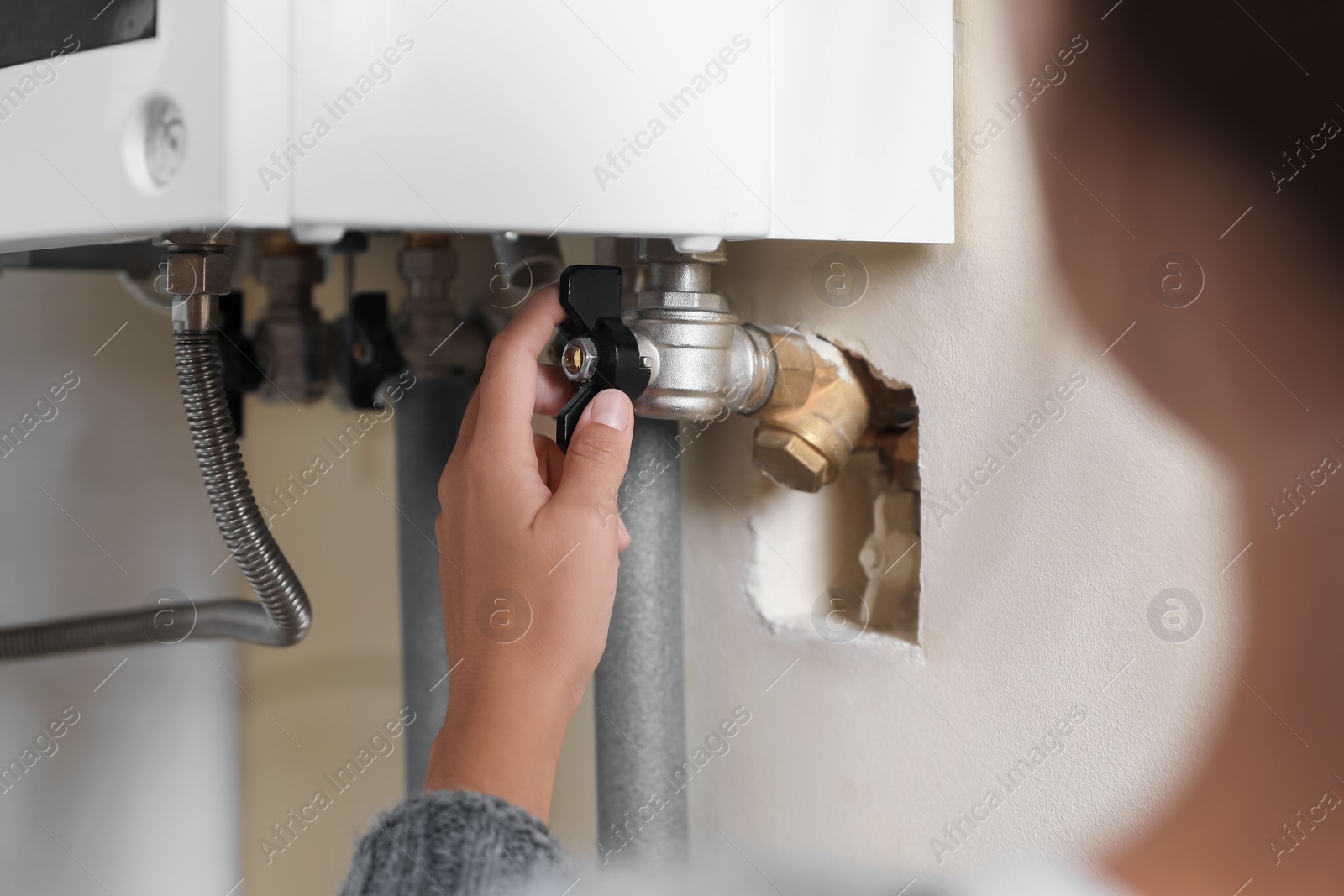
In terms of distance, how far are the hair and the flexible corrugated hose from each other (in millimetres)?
477

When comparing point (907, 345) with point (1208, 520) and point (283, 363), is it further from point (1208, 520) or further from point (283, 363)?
point (283, 363)

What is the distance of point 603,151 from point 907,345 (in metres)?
0.23

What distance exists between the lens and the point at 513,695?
17.2 inches

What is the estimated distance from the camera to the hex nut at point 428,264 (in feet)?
2.68

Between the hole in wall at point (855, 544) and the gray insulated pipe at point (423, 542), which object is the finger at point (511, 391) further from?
the gray insulated pipe at point (423, 542)

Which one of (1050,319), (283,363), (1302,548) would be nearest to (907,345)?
(1050,319)

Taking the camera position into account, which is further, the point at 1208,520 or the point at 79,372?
the point at 79,372

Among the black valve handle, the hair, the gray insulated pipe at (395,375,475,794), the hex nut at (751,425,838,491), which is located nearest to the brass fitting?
the hex nut at (751,425,838,491)

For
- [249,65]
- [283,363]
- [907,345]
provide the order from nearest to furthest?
[249,65] → [907,345] → [283,363]

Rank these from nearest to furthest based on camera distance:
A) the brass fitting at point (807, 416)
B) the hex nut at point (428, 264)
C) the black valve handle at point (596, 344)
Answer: the black valve handle at point (596, 344) → the brass fitting at point (807, 416) → the hex nut at point (428, 264)

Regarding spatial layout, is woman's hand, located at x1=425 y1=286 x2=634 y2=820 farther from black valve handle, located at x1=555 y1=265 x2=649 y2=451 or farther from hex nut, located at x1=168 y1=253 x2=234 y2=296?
hex nut, located at x1=168 y1=253 x2=234 y2=296

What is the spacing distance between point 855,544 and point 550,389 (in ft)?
0.84

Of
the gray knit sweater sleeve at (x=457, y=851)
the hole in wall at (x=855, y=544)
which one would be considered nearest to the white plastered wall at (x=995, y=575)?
the hole in wall at (x=855, y=544)

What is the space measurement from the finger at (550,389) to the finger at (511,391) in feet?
0.07
